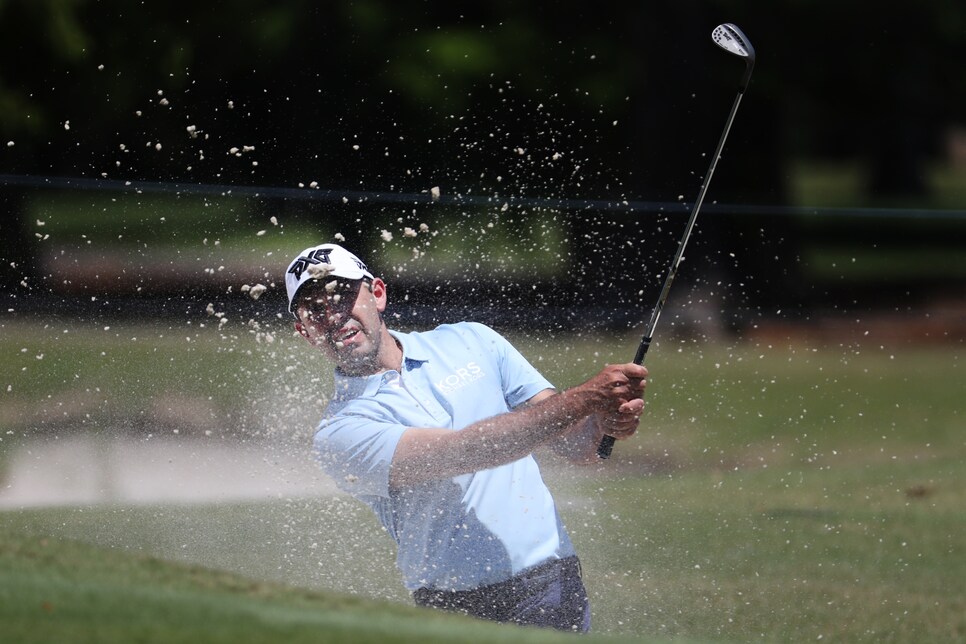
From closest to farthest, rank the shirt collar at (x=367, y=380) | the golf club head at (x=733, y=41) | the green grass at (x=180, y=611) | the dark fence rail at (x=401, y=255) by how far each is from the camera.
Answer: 1. the green grass at (x=180, y=611)
2. the shirt collar at (x=367, y=380)
3. the golf club head at (x=733, y=41)
4. the dark fence rail at (x=401, y=255)

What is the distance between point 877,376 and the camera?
950 centimetres

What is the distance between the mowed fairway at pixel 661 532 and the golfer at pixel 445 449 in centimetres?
37

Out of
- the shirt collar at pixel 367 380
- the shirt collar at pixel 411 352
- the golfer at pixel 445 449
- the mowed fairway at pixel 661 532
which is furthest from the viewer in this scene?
the shirt collar at pixel 411 352

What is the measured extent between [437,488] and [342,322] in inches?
20.7

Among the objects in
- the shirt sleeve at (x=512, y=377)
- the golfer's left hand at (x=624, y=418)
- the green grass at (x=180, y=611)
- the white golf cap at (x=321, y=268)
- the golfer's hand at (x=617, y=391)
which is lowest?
the green grass at (x=180, y=611)

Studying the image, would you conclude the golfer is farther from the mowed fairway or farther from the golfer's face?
the mowed fairway

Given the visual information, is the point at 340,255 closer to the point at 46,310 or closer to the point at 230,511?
the point at 230,511

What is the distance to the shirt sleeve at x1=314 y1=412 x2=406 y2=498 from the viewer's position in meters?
4.20

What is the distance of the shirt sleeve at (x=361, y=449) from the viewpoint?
4.20 metres

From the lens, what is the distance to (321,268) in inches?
173

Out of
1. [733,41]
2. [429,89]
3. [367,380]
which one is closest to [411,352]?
[367,380]

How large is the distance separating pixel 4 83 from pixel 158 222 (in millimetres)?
2826

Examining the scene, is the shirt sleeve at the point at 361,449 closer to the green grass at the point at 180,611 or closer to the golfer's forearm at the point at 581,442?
the green grass at the point at 180,611

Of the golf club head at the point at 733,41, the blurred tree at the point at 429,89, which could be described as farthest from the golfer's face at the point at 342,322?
the blurred tree at the point at 429,89
